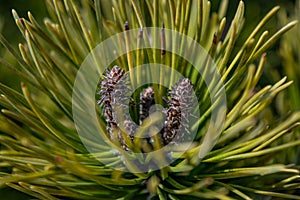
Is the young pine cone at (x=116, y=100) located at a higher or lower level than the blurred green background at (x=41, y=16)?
lower

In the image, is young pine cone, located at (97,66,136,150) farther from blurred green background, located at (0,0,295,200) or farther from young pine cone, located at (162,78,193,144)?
blurred green background, located at (0,0,295,200)

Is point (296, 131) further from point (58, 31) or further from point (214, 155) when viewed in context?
point (58, 31)

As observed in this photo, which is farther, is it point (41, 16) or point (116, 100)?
point (41, 16)

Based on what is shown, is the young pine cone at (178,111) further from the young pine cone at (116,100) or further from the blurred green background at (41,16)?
the blurred green background at (41,16)

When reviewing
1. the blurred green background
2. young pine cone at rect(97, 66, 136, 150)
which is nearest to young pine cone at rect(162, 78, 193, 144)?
young pine cone at rect(97, 66, 136, 150)

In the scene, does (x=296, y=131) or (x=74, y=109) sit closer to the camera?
(x=74, y=109)

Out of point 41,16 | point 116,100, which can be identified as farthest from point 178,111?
point 41,16

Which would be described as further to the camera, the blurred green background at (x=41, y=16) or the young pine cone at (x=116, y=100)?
the blurred green background at (x=41, y=16)

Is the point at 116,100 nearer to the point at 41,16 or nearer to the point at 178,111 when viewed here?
the point at 178,111

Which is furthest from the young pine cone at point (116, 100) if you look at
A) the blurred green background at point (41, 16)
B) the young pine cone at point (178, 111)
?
the blurred green background at point (41, 16)

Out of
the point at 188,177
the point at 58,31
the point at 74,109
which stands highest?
the point at 58,31

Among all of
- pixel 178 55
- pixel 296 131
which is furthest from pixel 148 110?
pixel 296 131
